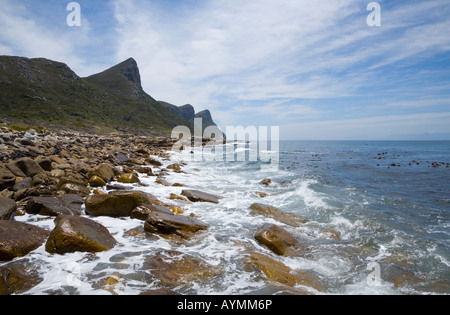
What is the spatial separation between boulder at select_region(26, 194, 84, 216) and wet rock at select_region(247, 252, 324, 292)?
20.9 ft

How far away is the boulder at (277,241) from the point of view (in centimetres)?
761

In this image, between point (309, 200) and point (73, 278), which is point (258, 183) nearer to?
point (309, 200)

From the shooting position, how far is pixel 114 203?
29.2 ft

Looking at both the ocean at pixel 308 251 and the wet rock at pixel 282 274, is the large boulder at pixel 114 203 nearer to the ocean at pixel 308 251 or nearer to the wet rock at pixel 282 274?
the ocean at pixel 308 251

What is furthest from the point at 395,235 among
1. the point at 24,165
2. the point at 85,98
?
the point at 85,98

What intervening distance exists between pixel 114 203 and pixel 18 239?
10.9 feet

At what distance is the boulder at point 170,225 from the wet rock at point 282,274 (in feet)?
7.97

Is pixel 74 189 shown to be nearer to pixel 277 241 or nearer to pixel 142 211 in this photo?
pixel 142 211

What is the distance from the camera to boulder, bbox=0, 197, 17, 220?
6.54 meters

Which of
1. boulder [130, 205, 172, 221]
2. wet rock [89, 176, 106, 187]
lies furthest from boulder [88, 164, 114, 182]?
boulder [130, 205, 172, 221]

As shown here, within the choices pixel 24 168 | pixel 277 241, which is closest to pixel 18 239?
pixel 24 168

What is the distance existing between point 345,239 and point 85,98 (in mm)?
104087

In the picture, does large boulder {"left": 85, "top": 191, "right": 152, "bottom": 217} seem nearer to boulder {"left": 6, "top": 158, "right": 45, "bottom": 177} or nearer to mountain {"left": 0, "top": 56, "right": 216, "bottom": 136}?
boulder {"left": 6, "top": 158, "right": 45, "bottom": 177}
